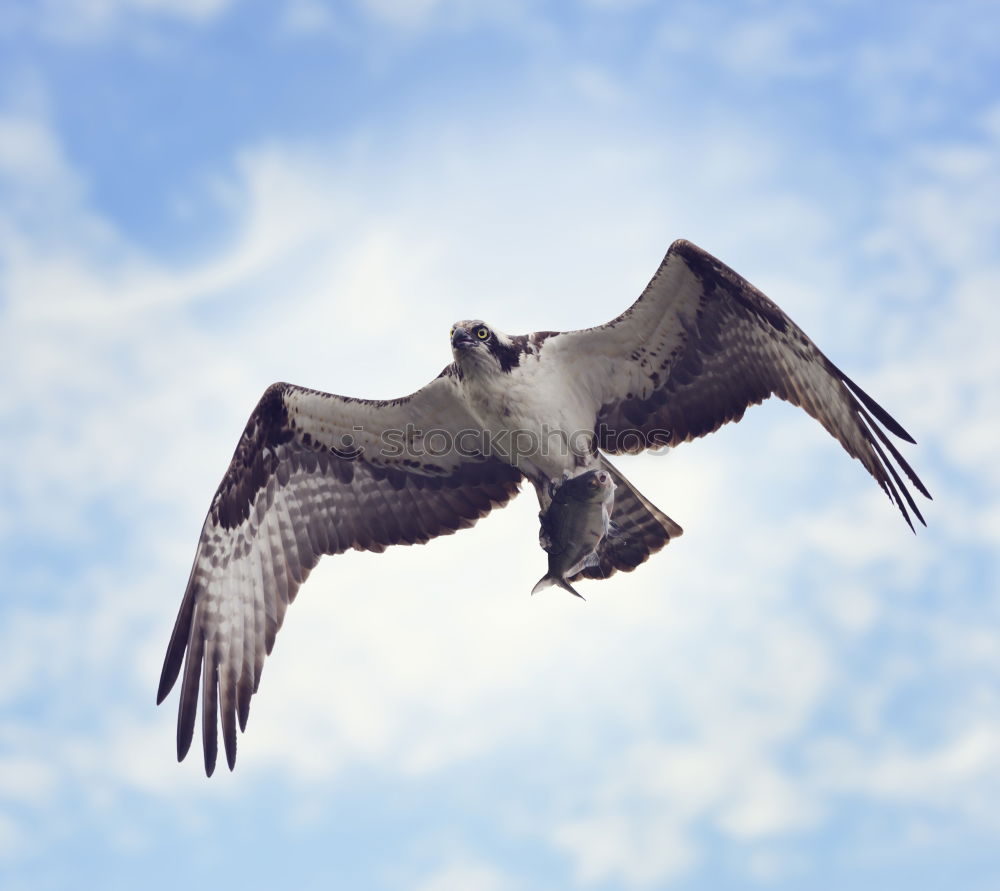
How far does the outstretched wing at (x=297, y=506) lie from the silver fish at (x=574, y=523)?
113 centimetres

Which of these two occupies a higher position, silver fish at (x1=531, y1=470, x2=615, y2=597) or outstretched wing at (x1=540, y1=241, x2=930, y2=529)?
outstretched wing at (x1=540, y1=241, x2=930, y2=529)

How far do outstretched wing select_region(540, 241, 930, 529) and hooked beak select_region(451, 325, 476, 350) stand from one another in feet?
2.21

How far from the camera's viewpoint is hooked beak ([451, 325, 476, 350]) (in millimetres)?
8062

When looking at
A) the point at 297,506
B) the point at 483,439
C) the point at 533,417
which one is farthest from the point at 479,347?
the point at 297,506

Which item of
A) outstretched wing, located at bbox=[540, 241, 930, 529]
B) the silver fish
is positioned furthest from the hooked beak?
the silver fish

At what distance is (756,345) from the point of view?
8.62m

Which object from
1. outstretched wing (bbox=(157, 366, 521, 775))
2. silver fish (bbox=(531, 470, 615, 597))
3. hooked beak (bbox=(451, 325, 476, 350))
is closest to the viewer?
silver fish (bbox=(531, 470, 615, 597))

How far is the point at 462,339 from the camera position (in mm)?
8062

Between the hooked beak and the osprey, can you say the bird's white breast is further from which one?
the hooked beak

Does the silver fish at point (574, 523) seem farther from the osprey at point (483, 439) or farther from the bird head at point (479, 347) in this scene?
the bird head at point (479, 347)

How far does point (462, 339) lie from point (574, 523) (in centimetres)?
163

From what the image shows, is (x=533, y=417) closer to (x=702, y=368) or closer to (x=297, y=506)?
(x=702, y=368)

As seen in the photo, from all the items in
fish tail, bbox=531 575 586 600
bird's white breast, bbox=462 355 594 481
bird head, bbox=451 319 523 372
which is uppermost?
bird head, bbox=451 319 523 372

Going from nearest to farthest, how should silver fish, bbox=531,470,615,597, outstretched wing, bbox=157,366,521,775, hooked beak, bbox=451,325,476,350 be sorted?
silver fish, bbox=531,470,615,597, hooked beak, bbox=451,325,476,350, outstretched wing, bbox=157,366,521,775
